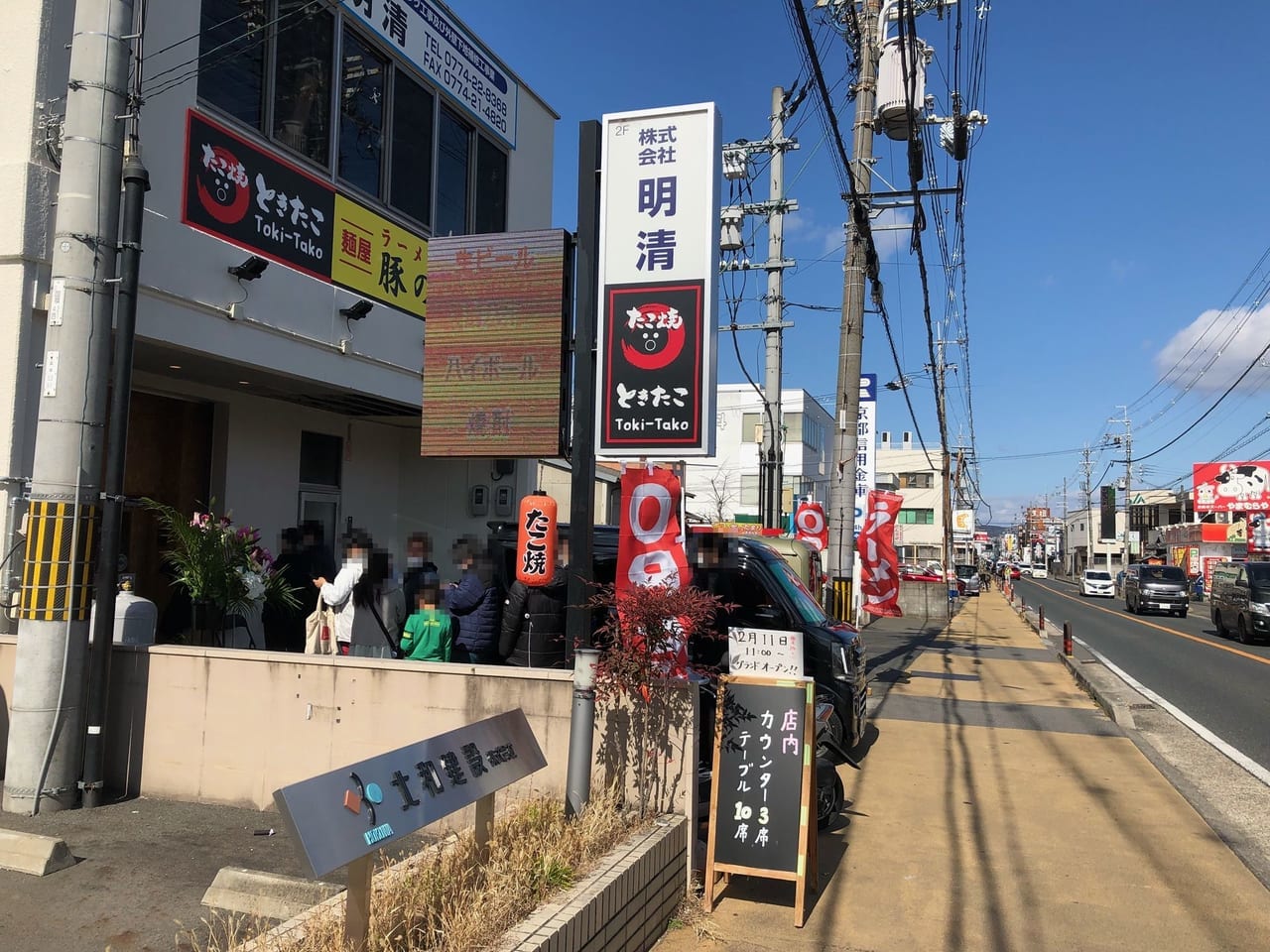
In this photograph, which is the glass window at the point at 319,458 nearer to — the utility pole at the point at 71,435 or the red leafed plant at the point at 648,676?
the utility pole at the point at 71,435

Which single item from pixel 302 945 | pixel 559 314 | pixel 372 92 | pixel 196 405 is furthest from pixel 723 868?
pixel 372 92

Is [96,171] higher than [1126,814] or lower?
higher

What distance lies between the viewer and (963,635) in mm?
23344

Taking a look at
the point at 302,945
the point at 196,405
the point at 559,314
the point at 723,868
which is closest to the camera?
the point at 302,945

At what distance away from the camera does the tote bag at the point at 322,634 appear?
7211 millimetres

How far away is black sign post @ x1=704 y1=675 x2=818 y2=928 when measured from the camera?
4.82m

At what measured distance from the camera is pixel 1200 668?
55.1 feet

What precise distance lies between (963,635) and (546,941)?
22202mm

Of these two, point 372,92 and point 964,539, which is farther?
point 964,539

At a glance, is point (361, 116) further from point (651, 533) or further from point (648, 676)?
point (648, 676)

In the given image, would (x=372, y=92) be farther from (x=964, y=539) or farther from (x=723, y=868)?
(x=964, y=539)

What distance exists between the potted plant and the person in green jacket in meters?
1.62

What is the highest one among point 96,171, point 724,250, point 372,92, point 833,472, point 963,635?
point 724,250

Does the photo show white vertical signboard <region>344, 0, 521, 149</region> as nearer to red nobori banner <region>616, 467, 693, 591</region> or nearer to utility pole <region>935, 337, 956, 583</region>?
red nobori banner <region>616, 467, 693, 591</region>
